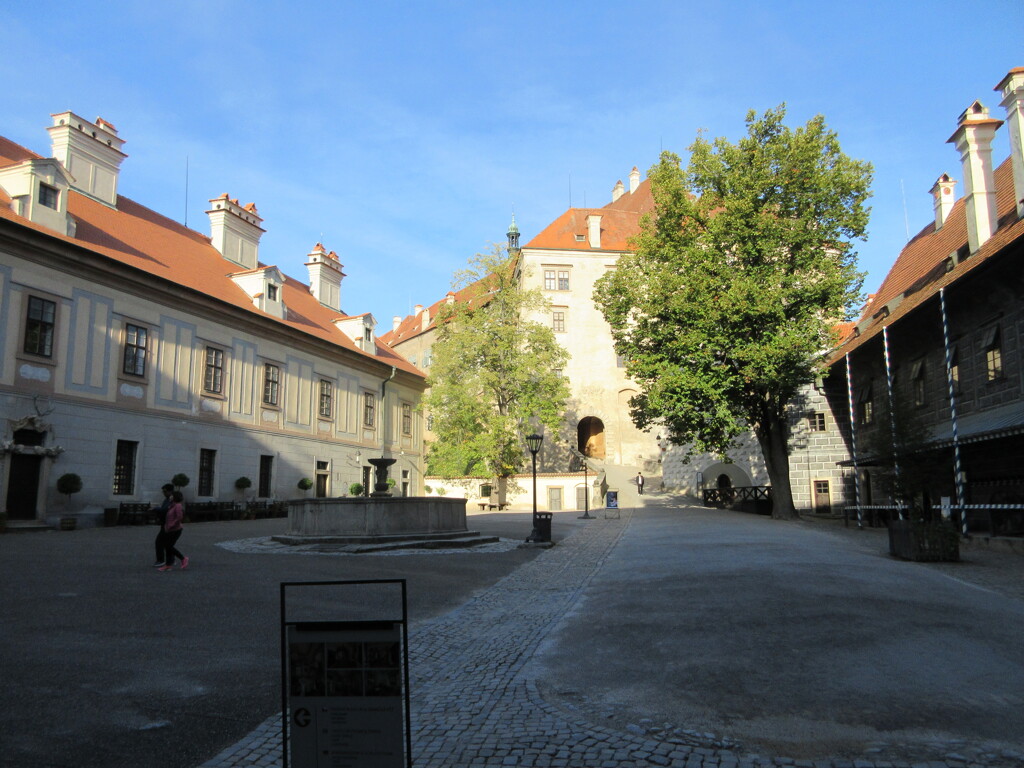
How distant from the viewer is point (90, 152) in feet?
96.9

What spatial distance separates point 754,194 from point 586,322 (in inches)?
1186

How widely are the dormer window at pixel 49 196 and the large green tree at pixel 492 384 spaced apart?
22.2 metres

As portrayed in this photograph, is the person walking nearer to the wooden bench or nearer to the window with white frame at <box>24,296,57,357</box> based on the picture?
the window with white frame at <box>24,296,57,357</box>

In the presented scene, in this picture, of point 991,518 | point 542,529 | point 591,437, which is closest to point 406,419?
point 591,437

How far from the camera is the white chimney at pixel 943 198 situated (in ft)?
106

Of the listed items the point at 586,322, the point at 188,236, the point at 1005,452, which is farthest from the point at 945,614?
the point at 586,322

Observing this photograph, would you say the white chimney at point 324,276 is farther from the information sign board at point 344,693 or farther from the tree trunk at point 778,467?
the information sign board at point 344,693

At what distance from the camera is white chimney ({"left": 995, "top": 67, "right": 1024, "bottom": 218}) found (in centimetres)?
2133

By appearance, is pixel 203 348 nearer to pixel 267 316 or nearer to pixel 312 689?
pixel 267 316

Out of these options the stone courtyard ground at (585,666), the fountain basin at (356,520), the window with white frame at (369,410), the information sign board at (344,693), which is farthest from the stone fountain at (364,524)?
the window with white frame at (369,410)

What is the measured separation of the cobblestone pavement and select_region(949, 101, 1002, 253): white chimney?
21249mm

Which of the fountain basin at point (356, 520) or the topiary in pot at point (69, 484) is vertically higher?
the topiary in pot at point (69, 484)

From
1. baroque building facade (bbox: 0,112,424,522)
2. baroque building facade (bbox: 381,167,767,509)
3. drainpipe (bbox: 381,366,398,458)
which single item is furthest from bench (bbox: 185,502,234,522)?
baroque building facade (bbox: 381,167,767,509)

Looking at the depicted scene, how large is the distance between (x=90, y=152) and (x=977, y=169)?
31.5 meters
